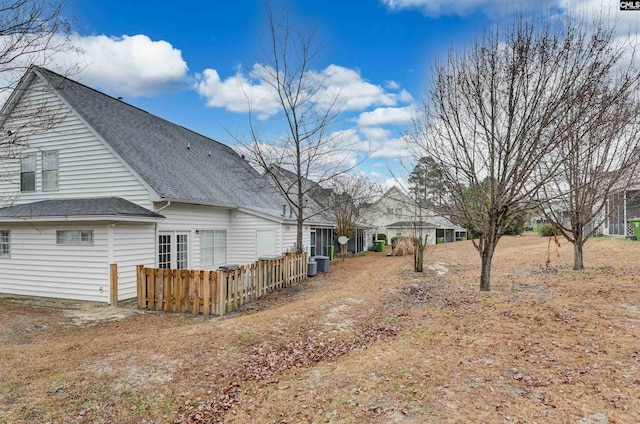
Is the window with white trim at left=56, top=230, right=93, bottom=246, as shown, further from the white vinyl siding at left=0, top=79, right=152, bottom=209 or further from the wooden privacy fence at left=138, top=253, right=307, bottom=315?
the wooden privacy fence at left=138, top=253, right=307, bottom=315

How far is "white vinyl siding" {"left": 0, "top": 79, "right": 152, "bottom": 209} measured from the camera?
1207 cm

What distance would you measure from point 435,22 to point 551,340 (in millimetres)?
9557

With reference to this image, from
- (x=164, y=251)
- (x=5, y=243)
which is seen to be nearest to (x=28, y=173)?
(x=5, y=243)

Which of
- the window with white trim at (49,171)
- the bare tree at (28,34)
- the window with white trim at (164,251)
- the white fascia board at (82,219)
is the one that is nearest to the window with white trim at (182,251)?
the window with white trim at (164,251)

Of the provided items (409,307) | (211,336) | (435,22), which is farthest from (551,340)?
(435,22)

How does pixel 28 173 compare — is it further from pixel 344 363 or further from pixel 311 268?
pixel 344 363

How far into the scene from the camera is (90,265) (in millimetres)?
10930

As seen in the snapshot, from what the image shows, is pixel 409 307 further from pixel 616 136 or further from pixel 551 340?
pixel 616 136

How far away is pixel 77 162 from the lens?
41.3 feet

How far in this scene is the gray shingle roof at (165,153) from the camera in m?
12.4

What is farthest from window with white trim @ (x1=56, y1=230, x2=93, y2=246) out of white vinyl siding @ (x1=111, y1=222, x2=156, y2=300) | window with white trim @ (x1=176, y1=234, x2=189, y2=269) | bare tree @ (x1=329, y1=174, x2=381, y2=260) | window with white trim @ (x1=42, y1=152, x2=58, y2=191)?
bare tree @ (x1=329, y1=174, x2=381, y2=260)

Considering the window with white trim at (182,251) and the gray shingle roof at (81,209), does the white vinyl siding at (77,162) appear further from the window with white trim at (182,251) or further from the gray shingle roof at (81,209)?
the window with white trim at (182,251)

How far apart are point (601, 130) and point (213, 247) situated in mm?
13964

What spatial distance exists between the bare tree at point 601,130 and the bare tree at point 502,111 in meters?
0.24
